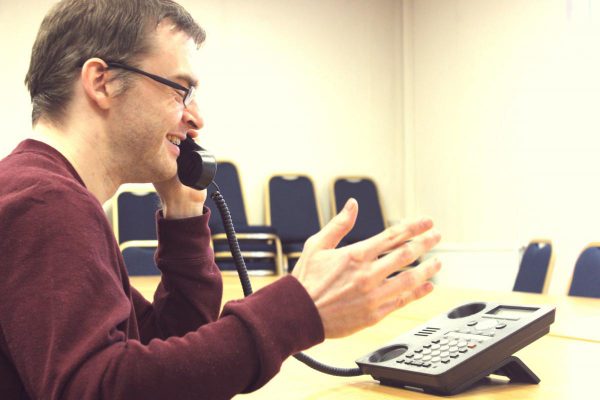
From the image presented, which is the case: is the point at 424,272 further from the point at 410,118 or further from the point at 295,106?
the point at 410,118

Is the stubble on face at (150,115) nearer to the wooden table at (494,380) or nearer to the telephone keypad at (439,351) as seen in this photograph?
the wooden table at (494,380)

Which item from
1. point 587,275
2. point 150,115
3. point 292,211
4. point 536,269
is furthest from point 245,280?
point 292,211

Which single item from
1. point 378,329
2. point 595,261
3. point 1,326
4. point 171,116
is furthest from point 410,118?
point 1,326

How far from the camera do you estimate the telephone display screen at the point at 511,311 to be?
3.38ft

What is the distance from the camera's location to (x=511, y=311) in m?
1.06

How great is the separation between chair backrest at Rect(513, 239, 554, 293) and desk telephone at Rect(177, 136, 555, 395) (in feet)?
6.11

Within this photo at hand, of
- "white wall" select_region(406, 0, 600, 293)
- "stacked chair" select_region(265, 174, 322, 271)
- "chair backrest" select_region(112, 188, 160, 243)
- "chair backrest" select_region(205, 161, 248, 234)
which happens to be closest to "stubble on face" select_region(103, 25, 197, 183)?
"white wall" select_region(406, 0, 600, 293)

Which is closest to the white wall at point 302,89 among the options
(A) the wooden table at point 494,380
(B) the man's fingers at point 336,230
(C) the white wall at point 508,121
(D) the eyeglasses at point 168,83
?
(C) the white wall at point 508,121

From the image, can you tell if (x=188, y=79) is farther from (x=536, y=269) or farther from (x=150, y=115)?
(x=536, y=269)

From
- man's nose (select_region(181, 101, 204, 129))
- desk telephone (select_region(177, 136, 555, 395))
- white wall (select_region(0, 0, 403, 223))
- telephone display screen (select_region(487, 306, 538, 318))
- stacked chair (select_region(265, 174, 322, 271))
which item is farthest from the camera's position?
white wall (select_region(0, 0, 403, 223))

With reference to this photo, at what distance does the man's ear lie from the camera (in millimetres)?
1062

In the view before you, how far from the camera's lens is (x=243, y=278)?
4.54 ft

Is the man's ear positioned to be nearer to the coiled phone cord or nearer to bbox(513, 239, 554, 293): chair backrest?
the coiled phone cord

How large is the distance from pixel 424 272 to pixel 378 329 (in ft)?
2.65
